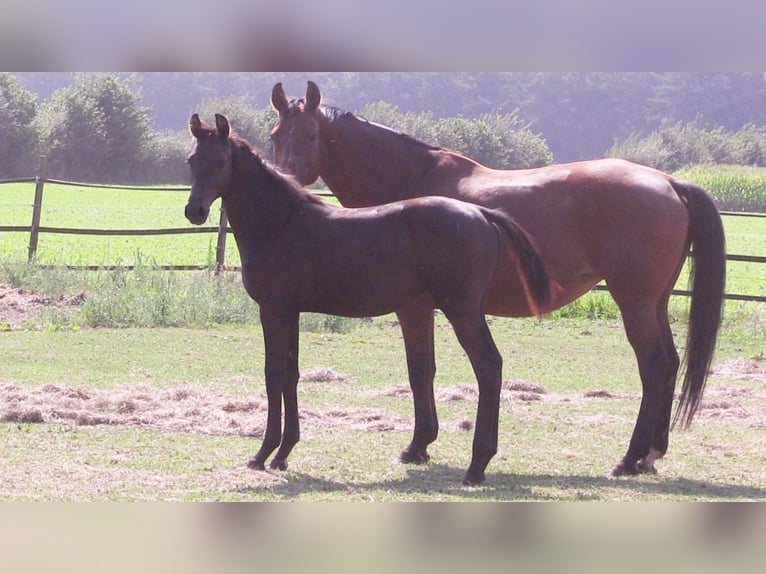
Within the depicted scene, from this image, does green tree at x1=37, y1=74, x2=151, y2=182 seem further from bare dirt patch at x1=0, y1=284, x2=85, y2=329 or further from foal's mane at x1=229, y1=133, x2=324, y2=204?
foal's mane at x1=229, y1=133, x2=324, y2=204

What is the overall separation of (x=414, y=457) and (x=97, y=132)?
2817 centimetres

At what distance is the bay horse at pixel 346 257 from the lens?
16.5ft

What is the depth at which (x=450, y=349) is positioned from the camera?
11406 mm

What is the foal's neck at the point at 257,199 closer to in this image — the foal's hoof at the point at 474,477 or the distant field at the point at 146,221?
the foal's hoof at the point at 474,477

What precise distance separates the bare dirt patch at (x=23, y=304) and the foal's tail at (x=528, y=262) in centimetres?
851

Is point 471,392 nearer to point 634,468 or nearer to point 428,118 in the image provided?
point 634,468

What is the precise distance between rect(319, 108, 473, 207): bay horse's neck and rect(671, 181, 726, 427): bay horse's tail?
61.8 inches

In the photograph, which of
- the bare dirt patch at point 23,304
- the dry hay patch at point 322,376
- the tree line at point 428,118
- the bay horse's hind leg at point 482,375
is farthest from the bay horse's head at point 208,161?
the bare dirt patch at point 23,304

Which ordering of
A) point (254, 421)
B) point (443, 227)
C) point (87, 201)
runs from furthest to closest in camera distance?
point (87, 201) → point (254, 421) → point (443, 227)

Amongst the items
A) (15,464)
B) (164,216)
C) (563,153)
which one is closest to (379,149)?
(15,464)

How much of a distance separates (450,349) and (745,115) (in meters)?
58.3

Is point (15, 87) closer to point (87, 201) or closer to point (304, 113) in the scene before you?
point (87, 201)

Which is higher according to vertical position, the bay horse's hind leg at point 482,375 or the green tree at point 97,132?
the green tree at point 97,132

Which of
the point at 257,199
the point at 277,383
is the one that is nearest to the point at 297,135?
the point at 257,199
